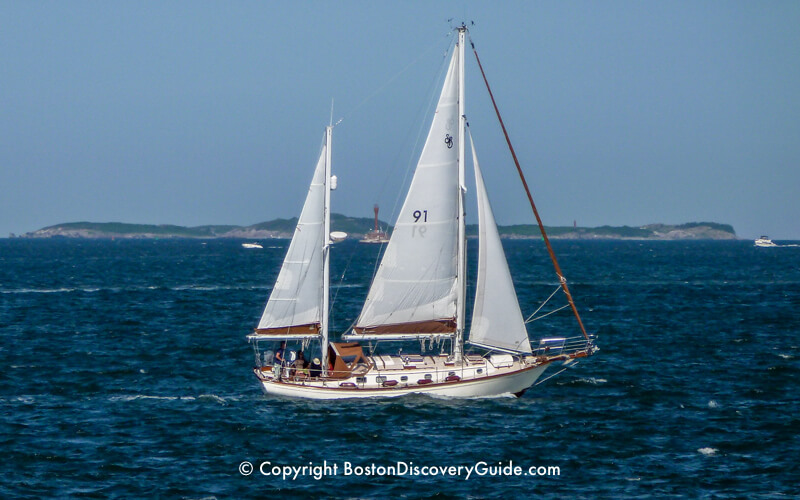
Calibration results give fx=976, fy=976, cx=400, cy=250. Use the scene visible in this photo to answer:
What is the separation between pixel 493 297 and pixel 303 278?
7.41 m

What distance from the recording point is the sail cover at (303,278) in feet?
124

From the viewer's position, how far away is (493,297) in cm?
3781

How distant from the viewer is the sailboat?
120 feet

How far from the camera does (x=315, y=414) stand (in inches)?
1406

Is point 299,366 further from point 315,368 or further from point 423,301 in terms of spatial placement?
point 423,301

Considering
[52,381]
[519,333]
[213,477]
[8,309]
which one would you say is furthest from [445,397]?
[8,309]

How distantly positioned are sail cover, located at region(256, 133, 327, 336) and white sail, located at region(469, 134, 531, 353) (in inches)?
241

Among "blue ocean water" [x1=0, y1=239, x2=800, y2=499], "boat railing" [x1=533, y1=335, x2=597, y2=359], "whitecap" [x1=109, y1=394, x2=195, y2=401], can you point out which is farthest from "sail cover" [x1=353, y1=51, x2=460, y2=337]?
"whitecap" [x1=109, y1=394, x2=195, y2=401]

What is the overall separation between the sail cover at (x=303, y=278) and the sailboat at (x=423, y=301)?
0.13 feet

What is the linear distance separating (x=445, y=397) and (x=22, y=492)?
1554 cm

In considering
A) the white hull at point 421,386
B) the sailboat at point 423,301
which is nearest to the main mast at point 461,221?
the sailboat at point 423,301

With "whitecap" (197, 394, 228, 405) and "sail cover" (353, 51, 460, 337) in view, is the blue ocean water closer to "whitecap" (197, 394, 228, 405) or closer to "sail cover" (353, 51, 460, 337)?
"whitecap" (197, 394, 228, 405)

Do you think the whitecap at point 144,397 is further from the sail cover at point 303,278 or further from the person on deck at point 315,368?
the person on deck at point 315,368

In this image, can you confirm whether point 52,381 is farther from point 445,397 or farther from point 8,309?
point 8,309
